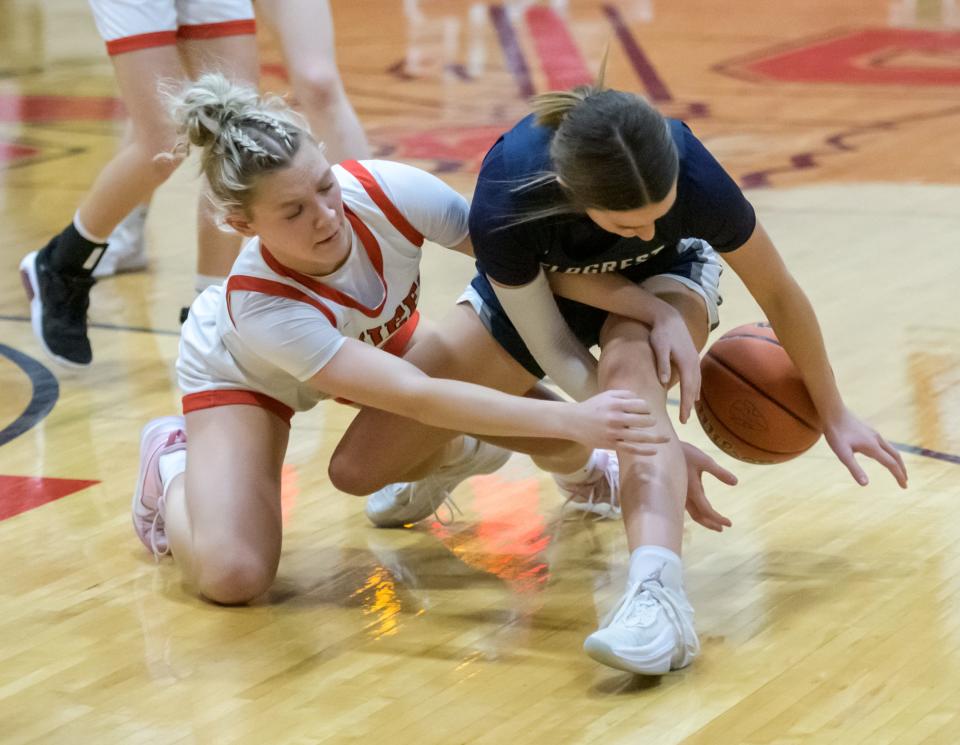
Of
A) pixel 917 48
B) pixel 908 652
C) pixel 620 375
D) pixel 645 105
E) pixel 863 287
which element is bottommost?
pixel 917 48

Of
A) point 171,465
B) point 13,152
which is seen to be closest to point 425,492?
point 171,465

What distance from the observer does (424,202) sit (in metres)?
2.83

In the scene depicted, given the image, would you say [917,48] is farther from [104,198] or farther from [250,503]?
[250,503]

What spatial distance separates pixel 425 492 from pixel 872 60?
600 cm

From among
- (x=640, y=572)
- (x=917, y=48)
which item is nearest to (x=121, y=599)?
(x=640, y=572)

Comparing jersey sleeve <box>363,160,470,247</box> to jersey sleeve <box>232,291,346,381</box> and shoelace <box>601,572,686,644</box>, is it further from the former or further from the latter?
shoelace <box>601,572,686,644</box>

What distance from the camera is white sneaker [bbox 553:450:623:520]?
10.3 feet

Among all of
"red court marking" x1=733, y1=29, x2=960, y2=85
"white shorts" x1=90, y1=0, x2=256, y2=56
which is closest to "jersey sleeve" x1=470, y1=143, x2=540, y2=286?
"white shorts" x1=90, y1=0, x2=256, y2=56

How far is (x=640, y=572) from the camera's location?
2406mm

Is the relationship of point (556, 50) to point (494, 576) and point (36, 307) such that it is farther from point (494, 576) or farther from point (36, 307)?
point (494, 576)

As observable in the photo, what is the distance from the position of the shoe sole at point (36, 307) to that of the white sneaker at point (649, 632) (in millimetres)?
2117

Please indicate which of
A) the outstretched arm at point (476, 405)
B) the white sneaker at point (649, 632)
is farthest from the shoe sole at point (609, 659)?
the outstretched arm at point (476, 405)

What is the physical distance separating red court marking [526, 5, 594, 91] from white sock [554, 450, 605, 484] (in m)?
4.61

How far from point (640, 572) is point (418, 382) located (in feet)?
1.56
